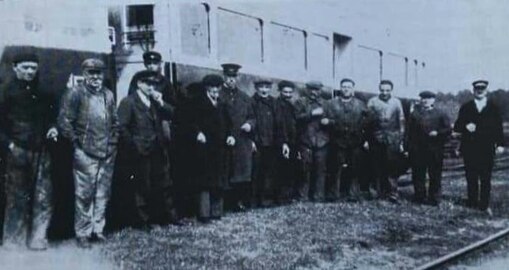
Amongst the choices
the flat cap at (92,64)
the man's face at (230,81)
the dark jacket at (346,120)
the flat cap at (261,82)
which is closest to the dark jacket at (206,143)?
the man's face at (230,81)

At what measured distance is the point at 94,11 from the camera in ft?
8.96

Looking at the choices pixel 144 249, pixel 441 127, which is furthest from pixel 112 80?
pixel 441 127

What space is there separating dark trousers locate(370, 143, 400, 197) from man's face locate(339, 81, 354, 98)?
0.35 m

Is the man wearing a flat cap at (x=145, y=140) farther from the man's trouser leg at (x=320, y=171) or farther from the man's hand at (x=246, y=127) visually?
the man's trouser leg at (x=320, y=171)

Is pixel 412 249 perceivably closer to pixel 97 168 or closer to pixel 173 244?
pixel 173 244

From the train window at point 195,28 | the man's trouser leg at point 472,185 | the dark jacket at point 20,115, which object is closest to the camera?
the dark jacket at point 20,115

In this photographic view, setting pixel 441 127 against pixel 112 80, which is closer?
→ pixel 112 80

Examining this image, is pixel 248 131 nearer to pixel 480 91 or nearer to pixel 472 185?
pixel 480 91

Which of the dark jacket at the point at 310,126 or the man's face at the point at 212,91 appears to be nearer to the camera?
the man's face at the point at 212,91

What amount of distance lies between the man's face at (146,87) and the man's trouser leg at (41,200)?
520 millimetres

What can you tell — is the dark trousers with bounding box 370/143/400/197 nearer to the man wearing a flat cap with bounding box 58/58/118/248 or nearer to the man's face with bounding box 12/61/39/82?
the man wearing a flat cap with bounding box 58/58/118/248

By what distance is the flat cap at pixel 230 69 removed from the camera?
3.10 m

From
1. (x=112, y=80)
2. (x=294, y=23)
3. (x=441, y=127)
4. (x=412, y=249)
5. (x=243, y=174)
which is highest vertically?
(x=294, y=23)

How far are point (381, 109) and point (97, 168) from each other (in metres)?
1.85
